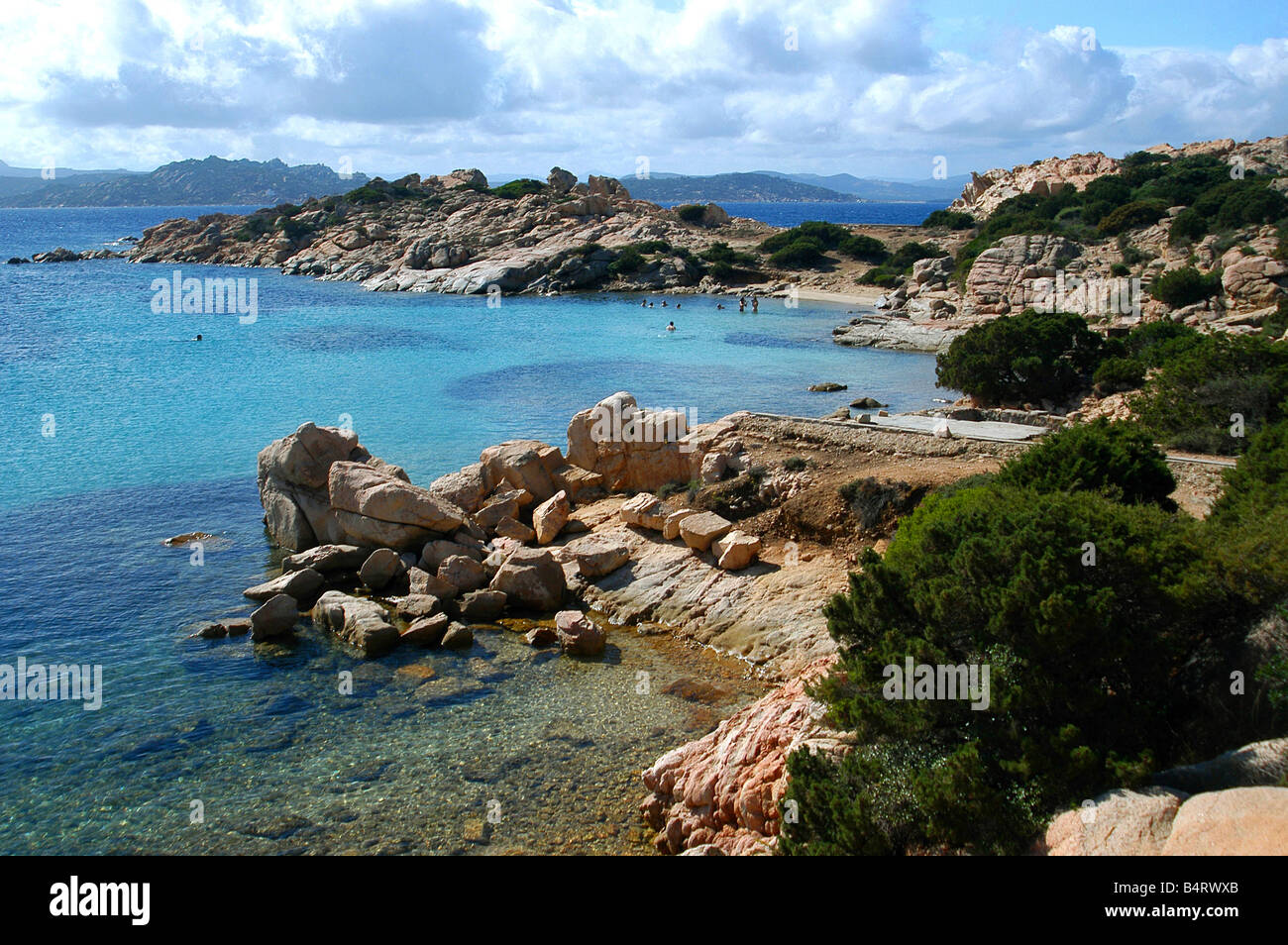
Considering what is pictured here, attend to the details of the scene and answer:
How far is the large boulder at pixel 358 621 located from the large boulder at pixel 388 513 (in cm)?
214

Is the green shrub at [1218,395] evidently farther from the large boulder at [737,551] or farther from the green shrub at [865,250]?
the green shrub at [865,250]

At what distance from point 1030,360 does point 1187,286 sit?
14917mm

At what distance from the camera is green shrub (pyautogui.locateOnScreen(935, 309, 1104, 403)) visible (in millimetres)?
28453

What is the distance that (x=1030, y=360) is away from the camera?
92.6 ft

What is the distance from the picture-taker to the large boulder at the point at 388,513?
18516 millimetres

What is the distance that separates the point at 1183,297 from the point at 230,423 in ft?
124

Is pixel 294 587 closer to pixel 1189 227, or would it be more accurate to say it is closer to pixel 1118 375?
pixel 1118 375

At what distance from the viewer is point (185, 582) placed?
58.5 ft

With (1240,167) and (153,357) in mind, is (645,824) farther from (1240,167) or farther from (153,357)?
(1240,167)

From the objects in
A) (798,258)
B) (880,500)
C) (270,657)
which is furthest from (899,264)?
(270,657)

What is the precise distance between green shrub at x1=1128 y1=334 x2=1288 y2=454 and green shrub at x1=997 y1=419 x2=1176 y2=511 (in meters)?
5.95

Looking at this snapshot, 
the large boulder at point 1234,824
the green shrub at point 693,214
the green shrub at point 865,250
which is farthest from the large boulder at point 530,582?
the green shrub at point 693,214

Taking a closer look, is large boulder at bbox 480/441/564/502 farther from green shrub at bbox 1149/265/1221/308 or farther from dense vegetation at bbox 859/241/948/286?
dense vegetation at bbox 859/241/948/286

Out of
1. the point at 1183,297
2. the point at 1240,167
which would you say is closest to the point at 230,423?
the point at 1183,297
